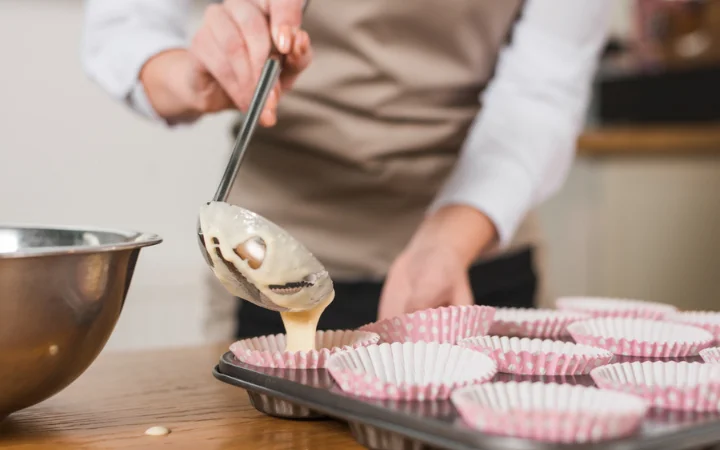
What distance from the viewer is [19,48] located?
1.59 metres

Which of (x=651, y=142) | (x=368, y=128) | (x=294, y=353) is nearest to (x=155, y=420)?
(x=294, y=353)

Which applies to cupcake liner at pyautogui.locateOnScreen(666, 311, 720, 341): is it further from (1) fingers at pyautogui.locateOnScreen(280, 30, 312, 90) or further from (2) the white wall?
(2) the white wall

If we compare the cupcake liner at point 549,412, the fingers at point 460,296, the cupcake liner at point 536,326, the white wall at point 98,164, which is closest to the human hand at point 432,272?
the fingers at point 460,296

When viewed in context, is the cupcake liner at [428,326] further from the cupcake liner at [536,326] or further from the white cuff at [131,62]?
the white cuff at [131,62]

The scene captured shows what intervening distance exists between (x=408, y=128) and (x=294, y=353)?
0.54 meters

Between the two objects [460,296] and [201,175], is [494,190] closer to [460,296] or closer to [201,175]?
[460,296]

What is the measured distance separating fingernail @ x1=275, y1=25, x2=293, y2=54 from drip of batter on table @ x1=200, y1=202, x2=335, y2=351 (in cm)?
16

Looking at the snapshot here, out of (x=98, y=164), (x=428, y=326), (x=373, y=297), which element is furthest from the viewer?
(x=98, y=164)

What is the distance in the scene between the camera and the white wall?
5.26ft

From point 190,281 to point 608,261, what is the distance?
863 millimetres

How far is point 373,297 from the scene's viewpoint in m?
0.97

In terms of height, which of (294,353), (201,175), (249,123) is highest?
(249,123)

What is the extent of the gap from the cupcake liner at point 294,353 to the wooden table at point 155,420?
31mm

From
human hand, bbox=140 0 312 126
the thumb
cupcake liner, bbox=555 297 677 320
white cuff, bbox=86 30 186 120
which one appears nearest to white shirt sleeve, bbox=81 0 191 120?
white cuff, bbox=86 30 186 120
